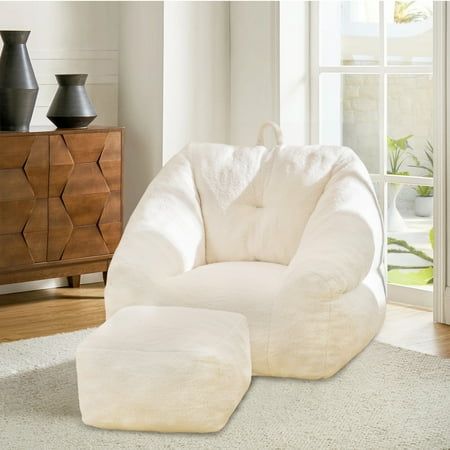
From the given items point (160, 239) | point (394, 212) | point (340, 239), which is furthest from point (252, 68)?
point (340, 239)

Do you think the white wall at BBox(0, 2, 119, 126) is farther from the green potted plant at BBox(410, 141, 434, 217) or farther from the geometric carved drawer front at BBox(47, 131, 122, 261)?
the green potted plant at BBox(410, 141, 434, 217)

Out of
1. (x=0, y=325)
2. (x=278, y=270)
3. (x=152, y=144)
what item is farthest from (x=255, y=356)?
(x=152, y=144)

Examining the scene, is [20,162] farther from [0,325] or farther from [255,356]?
[255,356]

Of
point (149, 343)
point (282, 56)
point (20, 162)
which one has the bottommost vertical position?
point (149, 343)

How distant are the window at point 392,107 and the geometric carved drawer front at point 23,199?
1532 mm

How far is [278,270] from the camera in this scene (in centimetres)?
367

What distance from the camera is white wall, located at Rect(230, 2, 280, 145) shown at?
5.11 m

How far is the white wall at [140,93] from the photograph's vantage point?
204 inches

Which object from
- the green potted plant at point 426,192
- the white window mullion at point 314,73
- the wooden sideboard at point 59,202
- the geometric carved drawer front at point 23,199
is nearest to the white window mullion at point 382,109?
the green potted plant at point 426,192

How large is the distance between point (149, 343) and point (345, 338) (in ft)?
2.41

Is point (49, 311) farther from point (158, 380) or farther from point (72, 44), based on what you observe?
point (158, 380)

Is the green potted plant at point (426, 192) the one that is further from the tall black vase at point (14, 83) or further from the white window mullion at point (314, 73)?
the tall black vase at point (14, 83)

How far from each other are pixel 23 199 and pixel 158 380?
1.95 m

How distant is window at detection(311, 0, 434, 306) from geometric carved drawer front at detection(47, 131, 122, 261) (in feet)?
3.85
